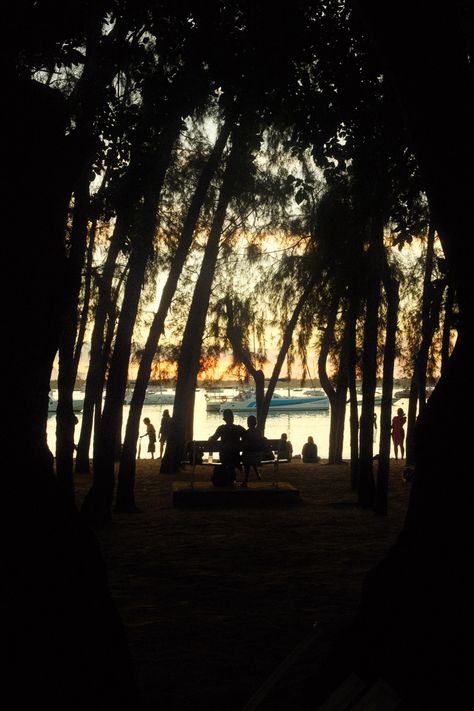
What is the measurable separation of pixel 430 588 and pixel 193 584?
4298 millimetres

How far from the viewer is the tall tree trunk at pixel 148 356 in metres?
13.8

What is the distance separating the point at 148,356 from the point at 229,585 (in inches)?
350

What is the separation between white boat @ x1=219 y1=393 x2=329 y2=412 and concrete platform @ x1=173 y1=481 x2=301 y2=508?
103573 millimetres

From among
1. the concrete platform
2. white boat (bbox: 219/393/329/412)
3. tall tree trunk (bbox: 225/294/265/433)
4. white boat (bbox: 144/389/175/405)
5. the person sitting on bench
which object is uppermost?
white boat (bbox: 144/389/175/405)

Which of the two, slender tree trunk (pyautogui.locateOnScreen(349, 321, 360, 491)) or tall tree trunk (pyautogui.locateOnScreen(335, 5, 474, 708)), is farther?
slender tree trunk (pyautogui.locateOnScreen(349, 321, 360, 491))

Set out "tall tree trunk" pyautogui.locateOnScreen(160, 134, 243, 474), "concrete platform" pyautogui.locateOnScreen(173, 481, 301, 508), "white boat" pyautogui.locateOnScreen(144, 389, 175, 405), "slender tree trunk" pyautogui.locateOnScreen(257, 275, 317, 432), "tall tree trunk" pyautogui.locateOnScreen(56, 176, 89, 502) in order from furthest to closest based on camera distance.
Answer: "white boat" pyautogui.locateOnScreen(144, 389, 175, 405)
"slender tree trunk" pyautogui.locateOnScreen(257, 275, 317, 432)
"tall tree trunk" pyautogui.locateOnScreen(160, 134, 243, 474)
"concrete platform" pyautogui.locateOnScreen(173, 481, 301, 508)
"tall tree trunk" pyautogui.locateOnScreen(56, 176, 89, 502)

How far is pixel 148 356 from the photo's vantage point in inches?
647

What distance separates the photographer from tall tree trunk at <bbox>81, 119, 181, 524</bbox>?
12.5 meters

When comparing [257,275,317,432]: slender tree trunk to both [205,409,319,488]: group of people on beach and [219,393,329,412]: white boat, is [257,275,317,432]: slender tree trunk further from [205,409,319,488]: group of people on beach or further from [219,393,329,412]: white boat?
[219,393,329,412]: white boat

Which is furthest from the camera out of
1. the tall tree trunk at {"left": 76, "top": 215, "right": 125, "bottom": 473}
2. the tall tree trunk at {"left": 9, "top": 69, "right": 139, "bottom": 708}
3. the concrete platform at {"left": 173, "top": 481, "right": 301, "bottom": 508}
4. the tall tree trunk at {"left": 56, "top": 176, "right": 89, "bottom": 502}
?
the tall tree trunk at {"left": 76, "top": 215, "right": 125, "bottom": 473}

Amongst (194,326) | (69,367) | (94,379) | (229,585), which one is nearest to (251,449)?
(69,367)

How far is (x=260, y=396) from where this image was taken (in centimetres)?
3500

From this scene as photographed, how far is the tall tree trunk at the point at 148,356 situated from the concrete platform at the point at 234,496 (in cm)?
81

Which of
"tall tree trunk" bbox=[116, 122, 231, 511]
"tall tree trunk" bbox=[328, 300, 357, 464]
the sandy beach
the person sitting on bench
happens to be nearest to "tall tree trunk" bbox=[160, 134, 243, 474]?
"tall tree trunk" bbox=[116, 122, 231, 511]
